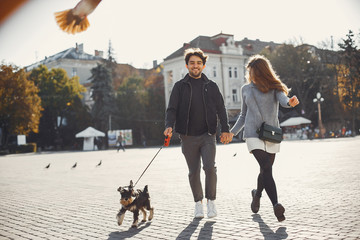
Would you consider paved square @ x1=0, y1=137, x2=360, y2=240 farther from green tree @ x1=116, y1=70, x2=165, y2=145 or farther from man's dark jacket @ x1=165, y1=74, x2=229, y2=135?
green tree @ x1=116, y1=70, x2=165, y2=145

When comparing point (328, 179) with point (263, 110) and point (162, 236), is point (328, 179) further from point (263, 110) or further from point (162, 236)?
point (162, 236)

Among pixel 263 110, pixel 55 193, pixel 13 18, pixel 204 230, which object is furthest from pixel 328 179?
pixel 13 18

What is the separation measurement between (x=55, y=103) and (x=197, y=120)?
55.5 metres

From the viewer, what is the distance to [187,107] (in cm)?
534

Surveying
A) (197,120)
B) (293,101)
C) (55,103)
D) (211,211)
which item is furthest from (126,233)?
(55,103)

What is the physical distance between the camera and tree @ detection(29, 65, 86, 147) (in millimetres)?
57750

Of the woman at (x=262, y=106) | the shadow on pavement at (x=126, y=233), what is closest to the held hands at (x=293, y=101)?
the woman at (x=262, y=106)

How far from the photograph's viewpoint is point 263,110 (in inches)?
198

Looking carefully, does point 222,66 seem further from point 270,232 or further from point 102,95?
point 270,232

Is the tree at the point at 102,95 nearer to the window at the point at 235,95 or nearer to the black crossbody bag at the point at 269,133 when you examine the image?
the window at the point at 235,95

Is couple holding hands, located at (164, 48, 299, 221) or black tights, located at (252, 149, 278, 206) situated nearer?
black tights, located at (252, 149, 278, 206)

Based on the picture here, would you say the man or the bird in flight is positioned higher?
the bird in flight

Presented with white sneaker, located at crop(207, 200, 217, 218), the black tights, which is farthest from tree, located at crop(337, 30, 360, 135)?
white sneaker, located at crop(207, 200, 217, 218)

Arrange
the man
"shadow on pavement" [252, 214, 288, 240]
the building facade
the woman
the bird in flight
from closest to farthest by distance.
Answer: the bird in flight
"shadow on pavement" [252, 214, 288, 240]
the woman
the man
the building facade
